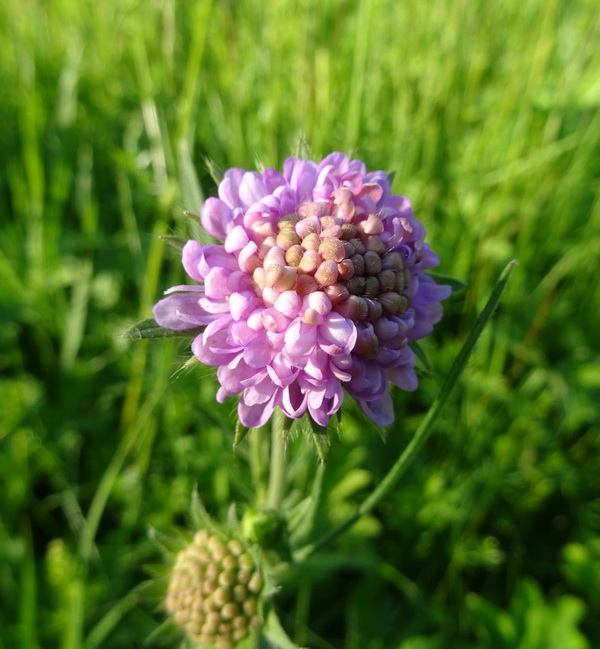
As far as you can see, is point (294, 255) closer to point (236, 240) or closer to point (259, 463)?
point (236, 240)

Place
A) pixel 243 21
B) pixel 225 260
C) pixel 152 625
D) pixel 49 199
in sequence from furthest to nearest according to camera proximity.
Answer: pixel 243 21 < pixel 49 199 < pixel 152 625 < pixel 225 260

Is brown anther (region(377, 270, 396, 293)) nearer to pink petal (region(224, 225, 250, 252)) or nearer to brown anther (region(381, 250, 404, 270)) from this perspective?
brown anther (region(381, 250, 404, 270))

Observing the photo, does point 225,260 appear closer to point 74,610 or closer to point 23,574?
point 74,610

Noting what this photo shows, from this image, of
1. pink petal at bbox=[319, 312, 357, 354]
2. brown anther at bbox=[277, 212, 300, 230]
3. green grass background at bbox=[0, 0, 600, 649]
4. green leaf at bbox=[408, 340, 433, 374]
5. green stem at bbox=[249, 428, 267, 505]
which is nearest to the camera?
pink petal at bbox=[319, 312, 357, 354]

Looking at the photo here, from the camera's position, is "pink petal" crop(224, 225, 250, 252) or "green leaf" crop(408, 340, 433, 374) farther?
"green leaf" crop(408, 340, 433, 374)

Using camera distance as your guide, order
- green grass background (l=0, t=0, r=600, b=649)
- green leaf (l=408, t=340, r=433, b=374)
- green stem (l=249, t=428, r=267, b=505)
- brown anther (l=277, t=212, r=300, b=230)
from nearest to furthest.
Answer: brown anther (l=277, t=212, r=300, b=230) → green leaf (l=408, t=340, r=433, b=374) → green stem (l=249, t=428, r=267, b=505) → green grass background (l=0, t=0, r=600, b=649)

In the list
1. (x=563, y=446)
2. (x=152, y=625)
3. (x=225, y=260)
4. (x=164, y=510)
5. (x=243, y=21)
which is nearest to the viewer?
(x=225, y=260)

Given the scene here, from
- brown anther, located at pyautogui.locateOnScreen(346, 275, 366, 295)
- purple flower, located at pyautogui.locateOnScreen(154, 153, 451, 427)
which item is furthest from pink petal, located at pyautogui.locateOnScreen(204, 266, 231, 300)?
brown anther, located at pyautogui.locateOnScreen(346, 275, 366, 295)

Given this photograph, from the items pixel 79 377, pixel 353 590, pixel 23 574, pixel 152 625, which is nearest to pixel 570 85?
pixel 353 590
